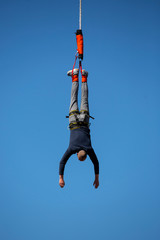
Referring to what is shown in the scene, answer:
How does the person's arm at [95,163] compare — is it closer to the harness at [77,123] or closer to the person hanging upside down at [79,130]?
the person hanging upside down at [79,130]

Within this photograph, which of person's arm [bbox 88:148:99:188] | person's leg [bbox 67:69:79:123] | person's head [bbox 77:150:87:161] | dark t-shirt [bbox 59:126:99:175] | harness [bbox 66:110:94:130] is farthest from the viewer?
person's leg [bbox 67:69:79:123]

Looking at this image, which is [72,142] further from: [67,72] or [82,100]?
[67,72]

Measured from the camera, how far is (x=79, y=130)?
31.6 feet

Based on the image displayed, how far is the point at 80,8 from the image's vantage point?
9570mm

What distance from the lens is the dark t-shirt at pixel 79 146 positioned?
9.36 m

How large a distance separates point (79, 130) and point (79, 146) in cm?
48

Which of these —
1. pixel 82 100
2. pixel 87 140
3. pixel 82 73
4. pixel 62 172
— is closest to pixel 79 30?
pixel 82 73

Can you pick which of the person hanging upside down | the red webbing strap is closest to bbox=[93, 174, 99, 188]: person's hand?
the person hanging upside down

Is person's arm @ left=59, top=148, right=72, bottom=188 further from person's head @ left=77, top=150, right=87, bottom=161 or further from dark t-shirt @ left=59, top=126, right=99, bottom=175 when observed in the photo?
person's head @ left=77, top=150, right=87, bottom=161

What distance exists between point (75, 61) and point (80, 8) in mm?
1343

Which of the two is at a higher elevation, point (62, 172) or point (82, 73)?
point (82, 73)

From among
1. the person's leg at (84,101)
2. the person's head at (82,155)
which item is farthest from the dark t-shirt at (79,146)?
the person's leg at (84,101)

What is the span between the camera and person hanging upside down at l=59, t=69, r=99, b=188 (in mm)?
9367

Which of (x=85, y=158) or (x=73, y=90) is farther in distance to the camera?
(x=73, y=90)
